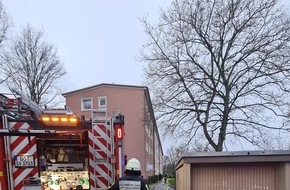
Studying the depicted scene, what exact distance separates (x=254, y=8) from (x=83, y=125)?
17.3 meters

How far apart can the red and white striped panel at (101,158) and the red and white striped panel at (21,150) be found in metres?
0.98

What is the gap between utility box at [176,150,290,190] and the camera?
833cm

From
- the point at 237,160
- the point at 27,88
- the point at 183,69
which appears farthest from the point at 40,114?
the point at 27,88

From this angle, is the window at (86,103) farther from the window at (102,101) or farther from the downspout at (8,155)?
the downspout at (8,155)

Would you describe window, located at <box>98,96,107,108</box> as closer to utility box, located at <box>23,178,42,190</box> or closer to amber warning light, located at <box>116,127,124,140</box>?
amber warning light, located at <box>116,127,124,140</box>

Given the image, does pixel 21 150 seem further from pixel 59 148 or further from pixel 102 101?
pixel 102 101

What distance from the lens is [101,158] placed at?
22.6 ft

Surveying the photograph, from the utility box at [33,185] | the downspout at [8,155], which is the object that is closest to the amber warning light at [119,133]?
the utility box at [33,185]

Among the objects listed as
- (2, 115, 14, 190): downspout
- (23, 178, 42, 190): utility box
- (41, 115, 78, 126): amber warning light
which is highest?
(41, 115, 78, 126): amber warning light

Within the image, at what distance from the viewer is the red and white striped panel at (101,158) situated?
688cm

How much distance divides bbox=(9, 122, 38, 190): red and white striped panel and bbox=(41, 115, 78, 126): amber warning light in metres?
0.31

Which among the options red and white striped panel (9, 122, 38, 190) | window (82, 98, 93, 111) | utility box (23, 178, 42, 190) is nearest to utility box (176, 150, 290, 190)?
red and white striped panel (9, 122, 38, 190)

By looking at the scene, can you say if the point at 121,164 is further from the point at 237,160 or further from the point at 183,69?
the point at 183,69

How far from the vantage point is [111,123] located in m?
6.98
